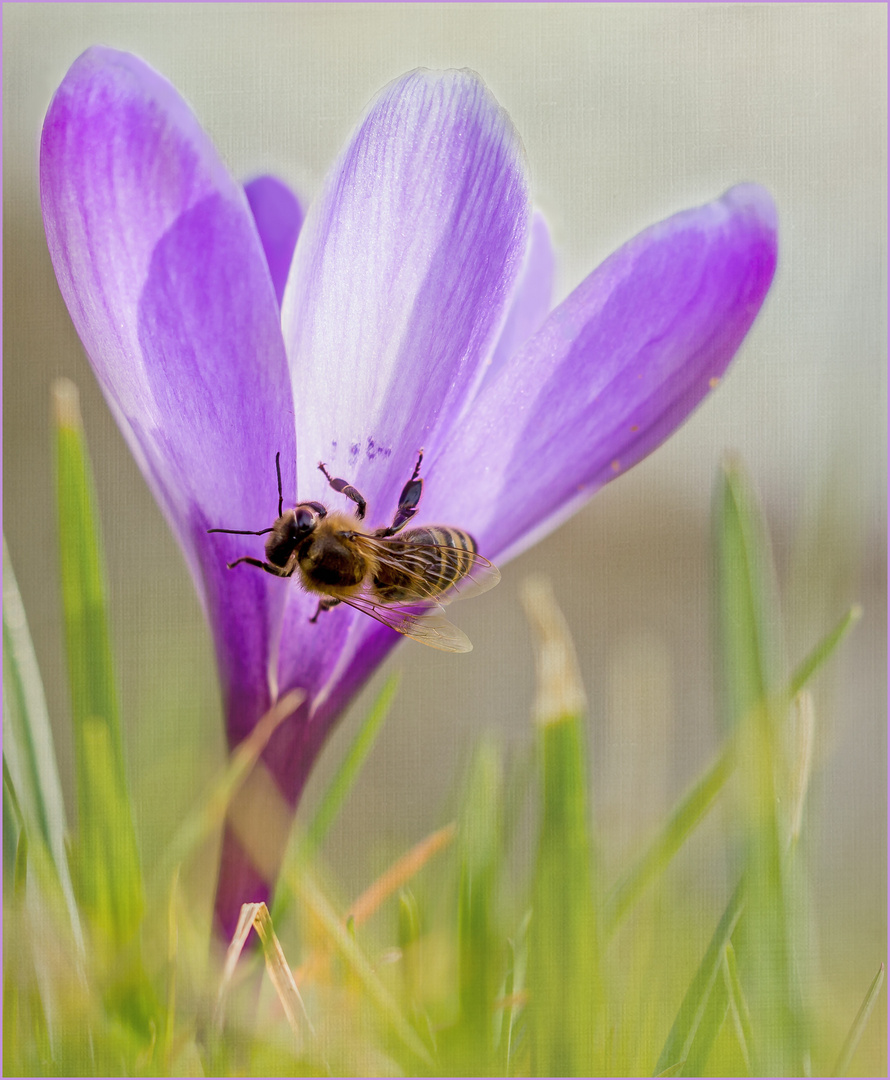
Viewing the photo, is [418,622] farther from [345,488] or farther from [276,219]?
[276,219]

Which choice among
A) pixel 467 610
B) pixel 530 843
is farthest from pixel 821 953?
pixel 467 610

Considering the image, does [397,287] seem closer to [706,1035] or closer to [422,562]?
[422,562]

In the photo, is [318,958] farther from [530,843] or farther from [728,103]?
[728,103]

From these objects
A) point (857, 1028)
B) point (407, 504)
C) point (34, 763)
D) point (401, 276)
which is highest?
point (401, 276)

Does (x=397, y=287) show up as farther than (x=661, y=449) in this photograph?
No

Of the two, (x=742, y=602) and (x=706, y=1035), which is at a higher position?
(x=742, y=602)

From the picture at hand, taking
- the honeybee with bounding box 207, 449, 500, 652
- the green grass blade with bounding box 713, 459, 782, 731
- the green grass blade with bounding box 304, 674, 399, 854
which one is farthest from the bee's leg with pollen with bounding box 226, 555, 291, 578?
the green grass blade with bounding box 713, 459, 782, 731

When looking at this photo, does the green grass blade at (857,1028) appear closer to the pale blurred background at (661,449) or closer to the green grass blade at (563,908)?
the pale blurred background at (661,449)

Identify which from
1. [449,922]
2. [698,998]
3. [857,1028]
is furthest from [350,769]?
[857,1028]
